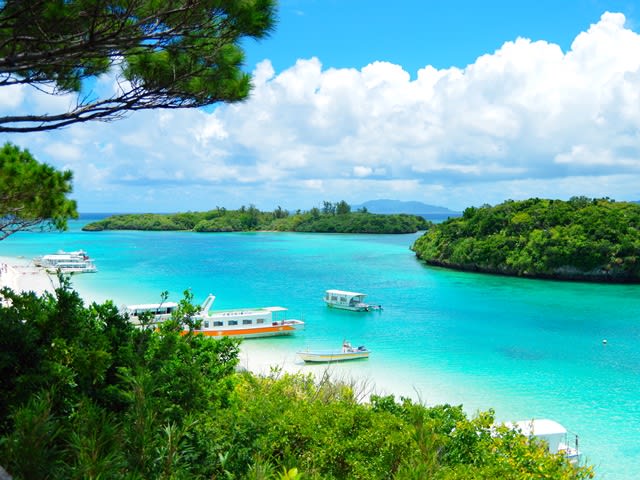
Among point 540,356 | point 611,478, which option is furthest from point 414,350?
point 611,478

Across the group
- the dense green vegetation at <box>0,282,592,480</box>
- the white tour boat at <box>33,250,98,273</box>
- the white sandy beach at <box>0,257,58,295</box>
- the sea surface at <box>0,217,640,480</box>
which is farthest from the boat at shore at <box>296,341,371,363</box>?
the white tour boat at <box>33,250,98,273</box>

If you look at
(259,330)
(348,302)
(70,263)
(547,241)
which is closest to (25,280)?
(70,263)

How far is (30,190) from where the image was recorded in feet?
30.6

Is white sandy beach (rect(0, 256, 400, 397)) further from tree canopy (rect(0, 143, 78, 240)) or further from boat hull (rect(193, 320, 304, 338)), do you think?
tree canopy (rect(0, 143, 78, 240))

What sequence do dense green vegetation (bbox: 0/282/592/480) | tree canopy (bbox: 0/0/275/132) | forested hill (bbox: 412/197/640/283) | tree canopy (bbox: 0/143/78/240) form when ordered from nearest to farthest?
1. dense green vegetation (bbox: 0/282/592/480)
2. tree canopy (bbox: 0/0/275/132)
3. tree canopy (bbox: 0/143/78/240)
4. forested hill (bbox: 412/197/640/283)

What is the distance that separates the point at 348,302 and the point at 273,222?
88466mm

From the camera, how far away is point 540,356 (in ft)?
58.6

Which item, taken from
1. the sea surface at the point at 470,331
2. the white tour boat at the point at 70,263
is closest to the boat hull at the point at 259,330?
the sea surface at the point at 470,331

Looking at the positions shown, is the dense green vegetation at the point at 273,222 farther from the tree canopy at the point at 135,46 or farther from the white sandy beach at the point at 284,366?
the tree canopy at the point at 135,46

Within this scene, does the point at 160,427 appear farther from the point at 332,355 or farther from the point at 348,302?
the point at 348,302

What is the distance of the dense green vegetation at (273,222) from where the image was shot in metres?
104

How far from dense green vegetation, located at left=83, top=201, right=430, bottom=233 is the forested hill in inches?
2129

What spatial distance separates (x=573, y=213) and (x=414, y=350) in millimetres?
30243

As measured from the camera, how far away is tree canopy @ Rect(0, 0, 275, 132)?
16.2 feet
